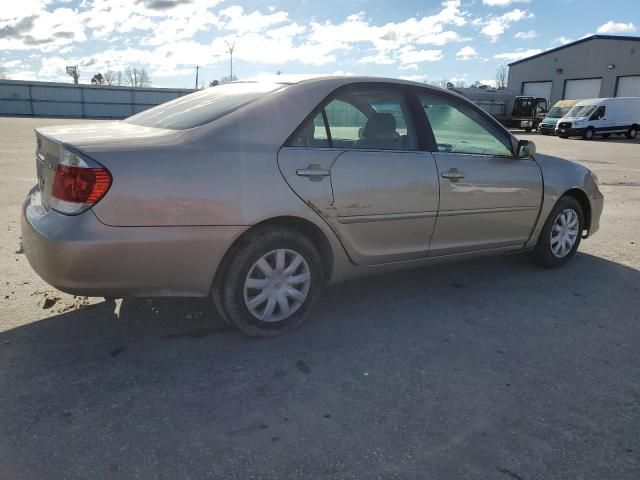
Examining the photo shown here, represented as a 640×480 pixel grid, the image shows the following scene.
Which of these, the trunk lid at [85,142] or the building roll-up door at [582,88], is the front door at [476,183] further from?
the building roll-up door at [582,88]

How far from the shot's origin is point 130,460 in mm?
2162

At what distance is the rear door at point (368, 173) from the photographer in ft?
10.6

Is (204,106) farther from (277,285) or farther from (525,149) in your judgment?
(525,149)

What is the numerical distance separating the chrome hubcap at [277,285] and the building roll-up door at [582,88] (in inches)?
1768

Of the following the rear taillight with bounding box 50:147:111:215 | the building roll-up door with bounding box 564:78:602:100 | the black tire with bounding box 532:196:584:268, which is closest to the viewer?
the rear taillight with bounding box 50:147:111:215

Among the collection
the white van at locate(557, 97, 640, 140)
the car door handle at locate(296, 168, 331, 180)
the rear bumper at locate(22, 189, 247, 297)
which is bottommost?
the rear bumper at locate(22, 189, 247, 297)

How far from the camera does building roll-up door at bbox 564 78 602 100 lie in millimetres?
41250

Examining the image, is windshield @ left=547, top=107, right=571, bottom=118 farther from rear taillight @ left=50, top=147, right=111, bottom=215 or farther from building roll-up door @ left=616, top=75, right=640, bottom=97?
rear taillight @ left=50, top=147, right=111, bottom=215

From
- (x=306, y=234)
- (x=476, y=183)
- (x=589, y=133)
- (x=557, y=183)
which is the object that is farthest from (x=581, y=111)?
(x=306, y=234)

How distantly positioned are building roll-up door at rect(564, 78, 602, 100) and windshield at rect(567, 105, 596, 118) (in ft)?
44.3

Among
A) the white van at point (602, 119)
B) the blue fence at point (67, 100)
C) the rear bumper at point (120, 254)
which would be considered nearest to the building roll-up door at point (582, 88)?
the white van at point (602, 119)

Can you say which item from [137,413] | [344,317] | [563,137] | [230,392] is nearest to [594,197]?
[344,317]

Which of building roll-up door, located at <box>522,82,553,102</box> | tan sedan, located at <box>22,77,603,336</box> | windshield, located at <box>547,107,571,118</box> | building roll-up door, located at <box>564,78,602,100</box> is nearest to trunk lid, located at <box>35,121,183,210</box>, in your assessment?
tan sedan, located at <box>22,77,603,336</box>

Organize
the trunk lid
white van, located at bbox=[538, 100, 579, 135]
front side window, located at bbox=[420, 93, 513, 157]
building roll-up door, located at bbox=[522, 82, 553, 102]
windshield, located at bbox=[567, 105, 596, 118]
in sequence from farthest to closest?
building roll-up door, located at bbox=[522, 82, 553, 102]
white van, located at bbox=[538, 100, 579, 135]
windshield, located at bbox=[567, 105, 596, 118]
front side window, located at bbox=[420, 93, 513, 157]
the trunk lid
